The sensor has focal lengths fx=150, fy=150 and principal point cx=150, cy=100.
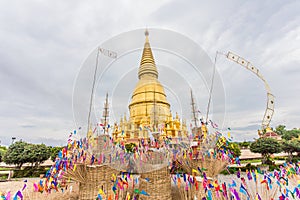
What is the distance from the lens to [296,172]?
9.89ft

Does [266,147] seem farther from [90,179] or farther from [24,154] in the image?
[24,154]

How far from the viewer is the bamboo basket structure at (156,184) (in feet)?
9.54

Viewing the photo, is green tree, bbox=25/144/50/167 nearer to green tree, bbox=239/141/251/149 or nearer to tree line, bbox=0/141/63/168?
tree line, bbox=0/141/63/168

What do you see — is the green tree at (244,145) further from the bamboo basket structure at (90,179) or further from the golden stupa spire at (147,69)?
the bamboo basket structure at (90,179)

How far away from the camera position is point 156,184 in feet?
9.64

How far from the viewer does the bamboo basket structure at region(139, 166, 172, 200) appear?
291 centimetres

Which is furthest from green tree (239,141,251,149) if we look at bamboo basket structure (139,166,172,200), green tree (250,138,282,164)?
bamboo basket structure (139,166,172,200)

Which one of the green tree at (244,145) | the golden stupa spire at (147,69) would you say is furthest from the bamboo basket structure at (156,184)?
the green tree at (244,145)

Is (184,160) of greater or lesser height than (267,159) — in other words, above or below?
above

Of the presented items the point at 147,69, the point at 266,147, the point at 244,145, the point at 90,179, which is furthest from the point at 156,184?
the point at 244,145

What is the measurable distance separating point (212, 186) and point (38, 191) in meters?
3.06

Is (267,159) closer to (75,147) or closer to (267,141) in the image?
(267,141)

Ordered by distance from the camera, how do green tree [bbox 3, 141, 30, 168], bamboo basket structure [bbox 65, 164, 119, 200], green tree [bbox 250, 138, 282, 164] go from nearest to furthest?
1. bamboo basket structure [bbox 65, 164, 119, 200]
2. green tree [bbox 3, 141, 30, 168]
3. green tree [bbox 250, 138, 282, 164]

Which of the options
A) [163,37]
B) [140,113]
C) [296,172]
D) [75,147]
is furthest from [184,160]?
[140,113]
